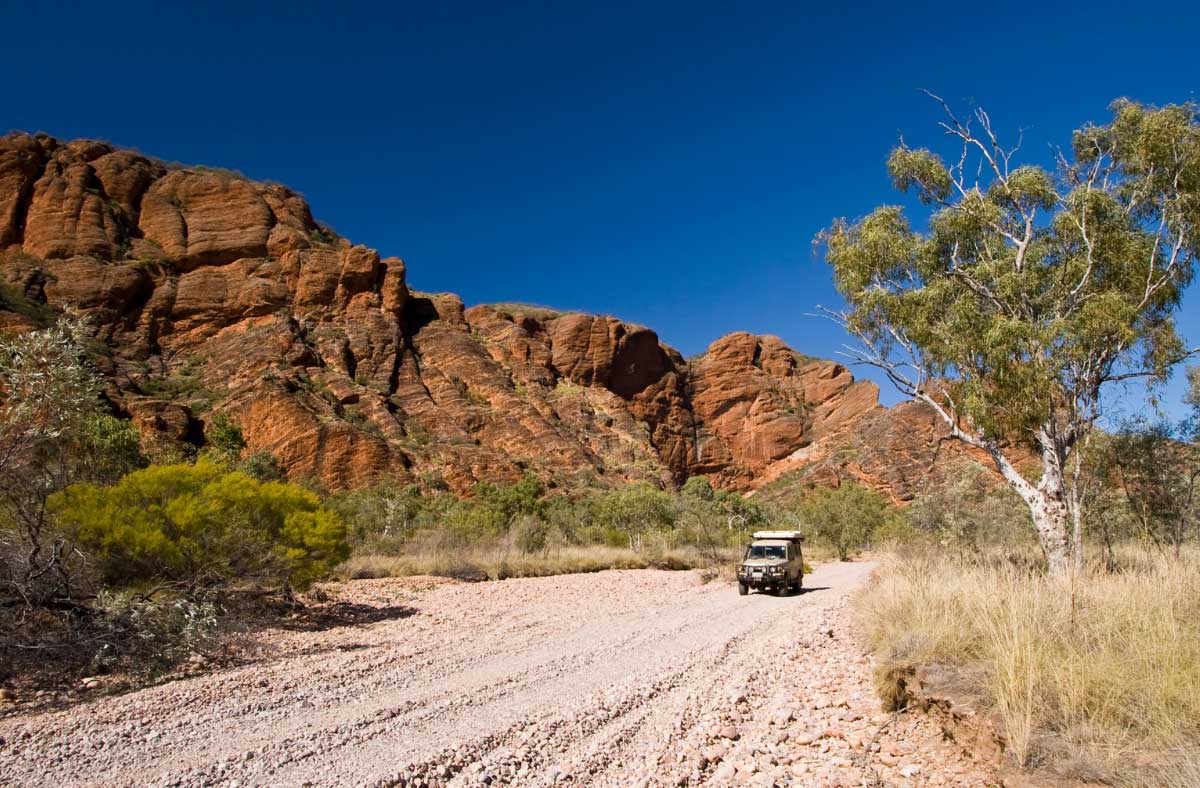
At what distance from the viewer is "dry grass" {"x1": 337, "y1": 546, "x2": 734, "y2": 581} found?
704 inches

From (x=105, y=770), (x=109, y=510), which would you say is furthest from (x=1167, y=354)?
(x=109, y=510)

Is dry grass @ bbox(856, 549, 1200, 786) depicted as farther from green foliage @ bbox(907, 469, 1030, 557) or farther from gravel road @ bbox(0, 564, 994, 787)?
green foliage @ bbox(907, 469, 1030, 557)

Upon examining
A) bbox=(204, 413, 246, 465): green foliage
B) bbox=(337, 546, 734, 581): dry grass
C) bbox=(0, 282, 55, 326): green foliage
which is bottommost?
bbox=(337, 546, 734, 581): dry grass

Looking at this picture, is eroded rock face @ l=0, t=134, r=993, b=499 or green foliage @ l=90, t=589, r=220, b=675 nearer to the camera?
green foliage @ l=90, t=589, r=220, b=675

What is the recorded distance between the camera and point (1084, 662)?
4.29 meters

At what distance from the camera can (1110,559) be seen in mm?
10148

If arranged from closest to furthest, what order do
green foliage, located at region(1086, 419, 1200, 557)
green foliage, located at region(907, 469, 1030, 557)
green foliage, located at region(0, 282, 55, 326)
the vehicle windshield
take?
1. green foliage, located at region(1086, 419, 1200, 557)
2. the vehicle windshield
3. green foliage, located at region(907, 469, 1030, 557)
4. green foliage, located at region(0, 282, 55, 326)

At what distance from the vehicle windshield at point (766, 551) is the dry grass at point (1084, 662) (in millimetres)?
9168

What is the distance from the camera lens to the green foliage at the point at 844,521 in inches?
1451

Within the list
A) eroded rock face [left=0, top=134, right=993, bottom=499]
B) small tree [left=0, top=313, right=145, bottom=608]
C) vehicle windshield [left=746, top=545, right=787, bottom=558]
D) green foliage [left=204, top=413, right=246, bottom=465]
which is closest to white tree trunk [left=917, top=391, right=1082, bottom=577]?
vehicle windshield [left=746, top=545, right=787, bottom=558]

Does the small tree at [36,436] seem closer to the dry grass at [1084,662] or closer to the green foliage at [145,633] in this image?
the green foliage at [145,633]

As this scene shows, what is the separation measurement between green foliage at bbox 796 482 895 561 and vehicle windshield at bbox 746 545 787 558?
20.4 metres

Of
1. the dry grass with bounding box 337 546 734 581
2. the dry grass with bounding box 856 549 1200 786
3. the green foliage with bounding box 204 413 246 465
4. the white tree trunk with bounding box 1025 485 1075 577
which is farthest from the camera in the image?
the green foliage with bounding box 204 413 246 465

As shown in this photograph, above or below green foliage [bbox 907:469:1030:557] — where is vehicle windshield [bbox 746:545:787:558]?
below
